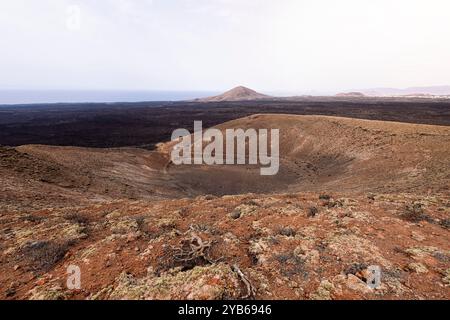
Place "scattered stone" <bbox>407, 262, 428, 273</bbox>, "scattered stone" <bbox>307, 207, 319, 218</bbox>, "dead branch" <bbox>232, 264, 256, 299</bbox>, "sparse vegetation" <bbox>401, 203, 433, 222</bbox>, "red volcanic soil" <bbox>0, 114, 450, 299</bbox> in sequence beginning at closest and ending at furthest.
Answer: "dead branch" <bbox>232, 264, 256, 299</bbox>, "red volcanic soil" <bbox>0, 114, 450, 299</bbox>, "scattered stone" <bbox>407, 262, 428, 273</bbox>, "sparse vegetation" <bbox>401, 203, 433, 222</bbox>, "scattered stone" <bbox>307, 207, 319, 218</bbox>

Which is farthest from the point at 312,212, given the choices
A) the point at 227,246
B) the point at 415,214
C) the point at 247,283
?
the point at 247,283

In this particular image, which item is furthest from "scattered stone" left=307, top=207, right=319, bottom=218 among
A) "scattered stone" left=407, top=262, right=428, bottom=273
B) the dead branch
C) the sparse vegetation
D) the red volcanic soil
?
the dead branch

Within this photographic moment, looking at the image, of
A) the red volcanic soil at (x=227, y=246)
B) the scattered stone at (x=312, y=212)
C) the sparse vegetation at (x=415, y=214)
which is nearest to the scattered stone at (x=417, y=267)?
the red volcanic soil at (x=227, y=246)

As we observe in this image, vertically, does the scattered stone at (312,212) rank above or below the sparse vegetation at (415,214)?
below

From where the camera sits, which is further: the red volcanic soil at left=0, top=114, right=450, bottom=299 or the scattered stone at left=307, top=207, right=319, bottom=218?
the scattered stone at left=307, top=207, right=319, bottom=218

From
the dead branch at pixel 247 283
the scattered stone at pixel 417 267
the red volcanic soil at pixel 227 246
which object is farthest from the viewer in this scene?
the scattered stone at pixel 417 267

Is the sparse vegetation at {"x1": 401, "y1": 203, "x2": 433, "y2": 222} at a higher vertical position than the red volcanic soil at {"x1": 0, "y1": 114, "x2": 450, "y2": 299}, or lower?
higher

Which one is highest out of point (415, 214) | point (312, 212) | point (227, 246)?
point (415, 214)

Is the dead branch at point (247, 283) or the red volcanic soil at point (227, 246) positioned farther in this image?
the red volcanic soil at point (227, 246)

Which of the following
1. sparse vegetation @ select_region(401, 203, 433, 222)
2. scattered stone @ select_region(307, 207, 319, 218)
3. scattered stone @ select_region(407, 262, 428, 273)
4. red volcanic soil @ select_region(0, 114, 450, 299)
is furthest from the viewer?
scattered stone @ select_region(307, 207, 319, 218)

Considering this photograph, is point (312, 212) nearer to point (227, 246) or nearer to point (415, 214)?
point (415, 214)

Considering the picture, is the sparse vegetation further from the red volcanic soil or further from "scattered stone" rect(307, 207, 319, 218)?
"scattered stone" rect(307, 207, 319, 218)

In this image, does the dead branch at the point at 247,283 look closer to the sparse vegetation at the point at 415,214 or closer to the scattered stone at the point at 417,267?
the scattered stone at the point at 417,267
